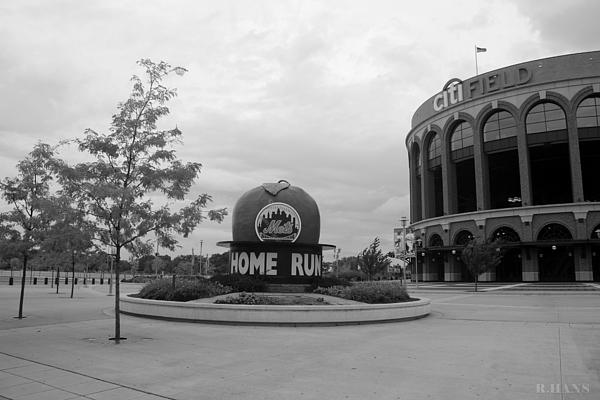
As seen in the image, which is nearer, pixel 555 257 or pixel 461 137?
pixel 555 257

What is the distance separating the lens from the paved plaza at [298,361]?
7.57 m

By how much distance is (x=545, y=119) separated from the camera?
175 feet

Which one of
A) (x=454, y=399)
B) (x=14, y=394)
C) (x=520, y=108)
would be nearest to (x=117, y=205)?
(x=14, y=394)

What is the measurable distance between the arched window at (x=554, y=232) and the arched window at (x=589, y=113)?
11.0 meters

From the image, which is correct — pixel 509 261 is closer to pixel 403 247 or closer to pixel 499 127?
pixel 499 127

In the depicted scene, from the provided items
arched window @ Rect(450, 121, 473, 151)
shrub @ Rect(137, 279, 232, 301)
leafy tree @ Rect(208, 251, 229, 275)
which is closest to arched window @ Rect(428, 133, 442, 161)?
arched window @ Rect(450, 121, 473, 151)

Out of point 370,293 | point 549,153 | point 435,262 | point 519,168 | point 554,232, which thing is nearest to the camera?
point 370,293

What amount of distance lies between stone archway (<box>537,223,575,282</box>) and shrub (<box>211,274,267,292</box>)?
38528mm

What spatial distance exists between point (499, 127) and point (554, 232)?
527 inches

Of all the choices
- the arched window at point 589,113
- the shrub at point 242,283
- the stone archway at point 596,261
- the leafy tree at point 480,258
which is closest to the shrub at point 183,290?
the shrub at point 242,283

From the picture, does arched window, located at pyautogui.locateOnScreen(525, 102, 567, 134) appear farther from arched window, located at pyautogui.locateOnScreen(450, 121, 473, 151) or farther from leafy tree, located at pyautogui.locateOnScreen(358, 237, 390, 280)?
leafy tree, located at pyautogui.locateOnScreen(358, 237, 390, 280)

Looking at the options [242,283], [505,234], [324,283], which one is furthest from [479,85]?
[242,283]

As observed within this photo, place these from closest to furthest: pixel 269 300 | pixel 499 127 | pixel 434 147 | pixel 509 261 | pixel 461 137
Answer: pixel 269 300 → pixel 509 261 → pixel 499 127 → pixel 461 137 → pixel 434 147

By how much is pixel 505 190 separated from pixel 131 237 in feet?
196
